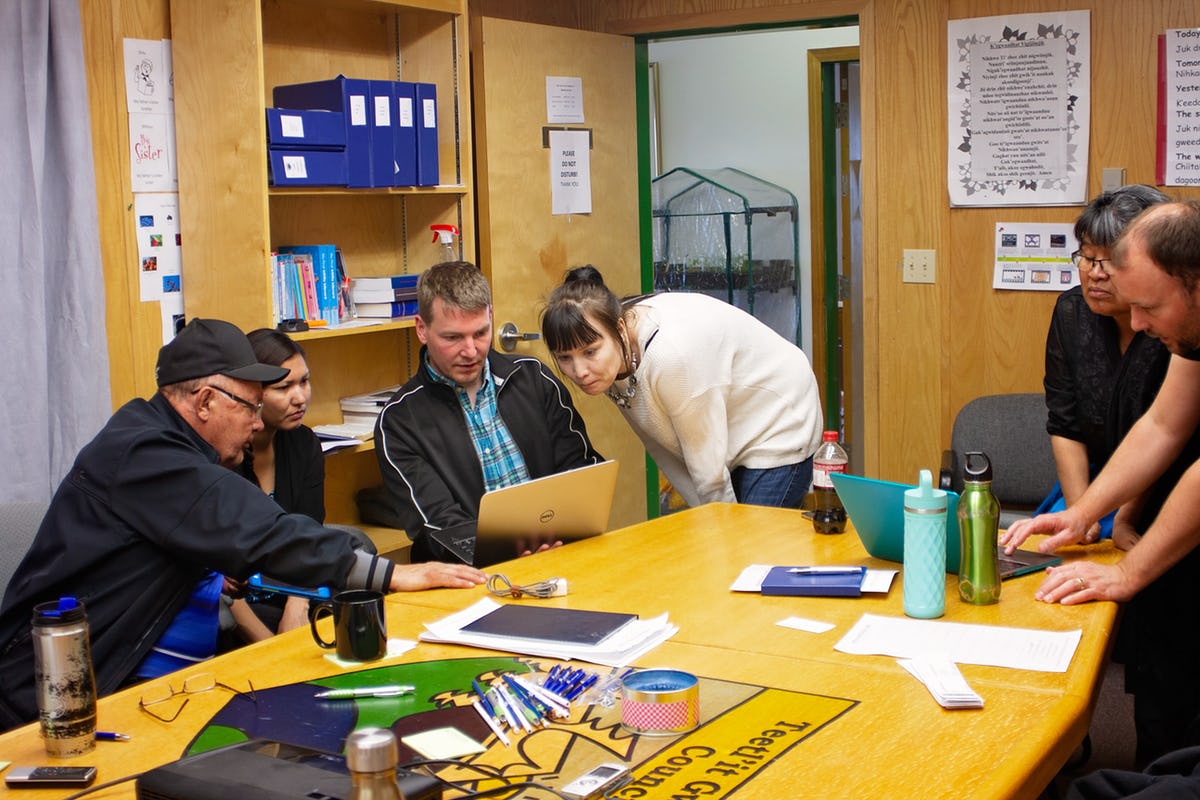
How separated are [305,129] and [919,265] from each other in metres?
2.21

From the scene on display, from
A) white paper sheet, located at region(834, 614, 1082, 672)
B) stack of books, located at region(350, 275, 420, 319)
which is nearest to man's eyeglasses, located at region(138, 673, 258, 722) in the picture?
white paper sheet, located at region(834, 614, 1082, 672)

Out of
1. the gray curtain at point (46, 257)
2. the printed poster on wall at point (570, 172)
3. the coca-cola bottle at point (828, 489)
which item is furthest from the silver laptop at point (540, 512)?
the printed poster on wall at point (570, 172)

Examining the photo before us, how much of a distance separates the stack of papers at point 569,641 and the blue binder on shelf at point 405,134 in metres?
2.18

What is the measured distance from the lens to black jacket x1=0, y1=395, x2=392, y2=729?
229 cm

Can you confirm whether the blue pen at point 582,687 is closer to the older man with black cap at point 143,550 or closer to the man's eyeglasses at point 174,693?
the man's eyeglasses at point 174,693

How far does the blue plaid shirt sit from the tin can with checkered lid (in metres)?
1.60

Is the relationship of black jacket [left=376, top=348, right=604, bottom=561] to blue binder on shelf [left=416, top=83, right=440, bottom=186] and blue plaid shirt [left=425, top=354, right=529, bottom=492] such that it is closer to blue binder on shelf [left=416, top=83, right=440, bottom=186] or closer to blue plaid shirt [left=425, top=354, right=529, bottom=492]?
blue plaid shirt [left=425, top=354, right=529, bottom=492]

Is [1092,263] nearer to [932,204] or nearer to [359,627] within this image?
[932,204]

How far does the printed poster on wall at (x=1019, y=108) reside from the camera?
4.32 meters

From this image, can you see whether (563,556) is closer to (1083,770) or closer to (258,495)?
(258,495)

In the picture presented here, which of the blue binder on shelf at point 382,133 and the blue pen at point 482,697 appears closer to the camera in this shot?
the blue pen at point 482,697

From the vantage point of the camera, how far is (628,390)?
10.5ft

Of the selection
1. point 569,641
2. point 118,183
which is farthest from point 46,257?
point 569,641

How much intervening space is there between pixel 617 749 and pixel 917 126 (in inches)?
135
